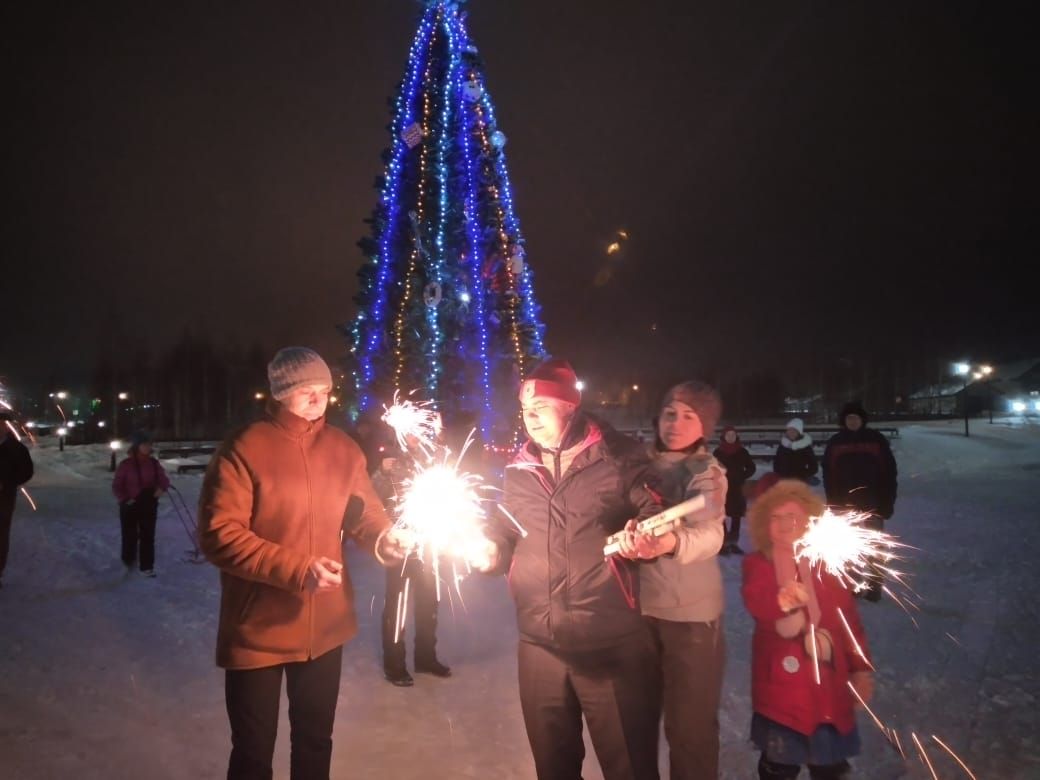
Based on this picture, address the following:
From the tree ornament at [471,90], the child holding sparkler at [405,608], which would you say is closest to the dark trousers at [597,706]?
the child holding sparkler at [405,608]

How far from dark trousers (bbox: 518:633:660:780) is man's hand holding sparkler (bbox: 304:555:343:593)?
3.20 feet

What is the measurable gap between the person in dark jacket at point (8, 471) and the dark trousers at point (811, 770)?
8544 millimetres

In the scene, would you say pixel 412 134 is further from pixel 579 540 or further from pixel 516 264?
pixel 579 540

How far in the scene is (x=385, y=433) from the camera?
741 cm

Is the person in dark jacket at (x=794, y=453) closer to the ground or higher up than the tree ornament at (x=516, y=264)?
closer to the ground

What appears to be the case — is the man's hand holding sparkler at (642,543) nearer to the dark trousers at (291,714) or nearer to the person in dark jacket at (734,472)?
the dark trousers at (291,714)

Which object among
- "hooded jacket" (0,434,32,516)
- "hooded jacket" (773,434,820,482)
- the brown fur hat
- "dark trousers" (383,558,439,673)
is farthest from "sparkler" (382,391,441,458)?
"hooded jacket" (773,434,820,482)

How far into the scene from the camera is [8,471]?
8.09 metres

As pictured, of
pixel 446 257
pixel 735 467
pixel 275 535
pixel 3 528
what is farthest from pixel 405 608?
pixel 446 257

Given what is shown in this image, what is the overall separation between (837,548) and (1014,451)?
104 feet

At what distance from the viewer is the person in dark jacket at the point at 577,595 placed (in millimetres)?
3061

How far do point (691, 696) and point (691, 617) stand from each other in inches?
13.7

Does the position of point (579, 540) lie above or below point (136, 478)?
above

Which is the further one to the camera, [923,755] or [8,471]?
[8,471]
